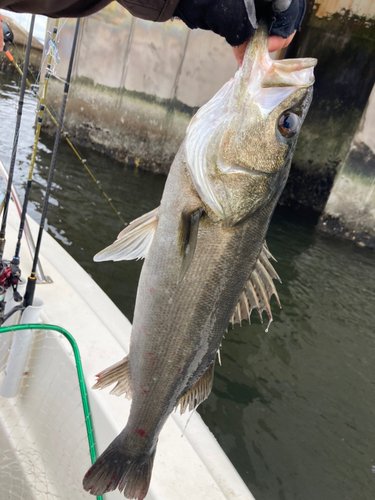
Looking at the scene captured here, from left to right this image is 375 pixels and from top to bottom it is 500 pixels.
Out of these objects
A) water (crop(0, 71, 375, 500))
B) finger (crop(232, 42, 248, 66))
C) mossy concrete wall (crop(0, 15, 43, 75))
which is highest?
finger (crop(232, 42, 248, 66))

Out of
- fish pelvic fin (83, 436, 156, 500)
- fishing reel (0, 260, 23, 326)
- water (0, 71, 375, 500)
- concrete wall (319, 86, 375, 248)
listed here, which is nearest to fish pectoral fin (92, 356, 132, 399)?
fish pelvic fin (83, 436, 156, 500)

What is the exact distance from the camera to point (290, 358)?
489 cm

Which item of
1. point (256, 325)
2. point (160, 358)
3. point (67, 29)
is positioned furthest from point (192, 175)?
point (67, 29)

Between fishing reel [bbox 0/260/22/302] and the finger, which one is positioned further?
fishing reel [bbox 0/260/22/302]

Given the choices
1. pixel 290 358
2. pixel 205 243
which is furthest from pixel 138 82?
pixel 205 243

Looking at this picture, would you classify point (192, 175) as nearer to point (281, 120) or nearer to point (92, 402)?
point (281, 120)

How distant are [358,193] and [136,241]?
30.3 ft

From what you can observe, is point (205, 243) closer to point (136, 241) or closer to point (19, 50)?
point (136, 241)

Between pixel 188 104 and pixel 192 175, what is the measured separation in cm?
975

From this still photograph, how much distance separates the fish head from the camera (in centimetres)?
136

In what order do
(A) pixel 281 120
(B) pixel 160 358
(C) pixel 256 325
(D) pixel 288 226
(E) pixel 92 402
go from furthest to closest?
(D) pixel 288 226
(C) pixel 256 325
(E) pixel 92 402
(B) pixel 160 358
(A) pixel 281 120

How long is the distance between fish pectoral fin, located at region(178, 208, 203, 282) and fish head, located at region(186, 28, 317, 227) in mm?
62

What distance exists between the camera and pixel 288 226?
9828 millimetres

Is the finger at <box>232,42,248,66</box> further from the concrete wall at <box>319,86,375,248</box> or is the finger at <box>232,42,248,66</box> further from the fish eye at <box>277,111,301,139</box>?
the concrete wall at <box>319,86,375,248</box>
